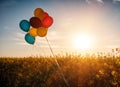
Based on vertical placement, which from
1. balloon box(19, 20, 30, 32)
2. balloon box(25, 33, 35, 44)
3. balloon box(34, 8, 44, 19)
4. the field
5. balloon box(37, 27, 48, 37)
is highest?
balloon box(34, 8, 44, 19)

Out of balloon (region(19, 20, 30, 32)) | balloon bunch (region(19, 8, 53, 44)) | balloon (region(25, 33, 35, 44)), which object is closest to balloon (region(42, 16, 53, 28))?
balloon bunch (region(19, 8, 53, 44))

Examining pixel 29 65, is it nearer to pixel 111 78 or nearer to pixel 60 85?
pixel 60 85

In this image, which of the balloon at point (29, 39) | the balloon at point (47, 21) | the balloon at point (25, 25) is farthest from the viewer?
the balloon at point (29, 39)

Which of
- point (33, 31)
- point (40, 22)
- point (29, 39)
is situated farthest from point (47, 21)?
point (29, 39)

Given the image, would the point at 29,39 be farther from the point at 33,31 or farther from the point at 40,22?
the point at 40,22

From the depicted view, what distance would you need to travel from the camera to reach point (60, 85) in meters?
11.6

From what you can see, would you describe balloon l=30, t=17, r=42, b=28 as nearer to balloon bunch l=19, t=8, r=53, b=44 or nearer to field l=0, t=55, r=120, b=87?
balloon bunch l=19, t=8, r=53, b=44

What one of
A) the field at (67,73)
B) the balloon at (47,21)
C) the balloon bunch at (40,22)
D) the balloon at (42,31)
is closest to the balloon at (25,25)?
the balloon bunch at (40,22)

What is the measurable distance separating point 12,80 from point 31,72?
0.94 meters

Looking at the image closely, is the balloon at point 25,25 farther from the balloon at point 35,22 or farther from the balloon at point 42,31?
the balloon at point 42,31

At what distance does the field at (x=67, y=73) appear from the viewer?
11164mm

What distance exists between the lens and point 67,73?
12070 millimetres

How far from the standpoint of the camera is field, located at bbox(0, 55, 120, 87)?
1116cm

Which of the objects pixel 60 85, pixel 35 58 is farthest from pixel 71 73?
pixel 35 58
